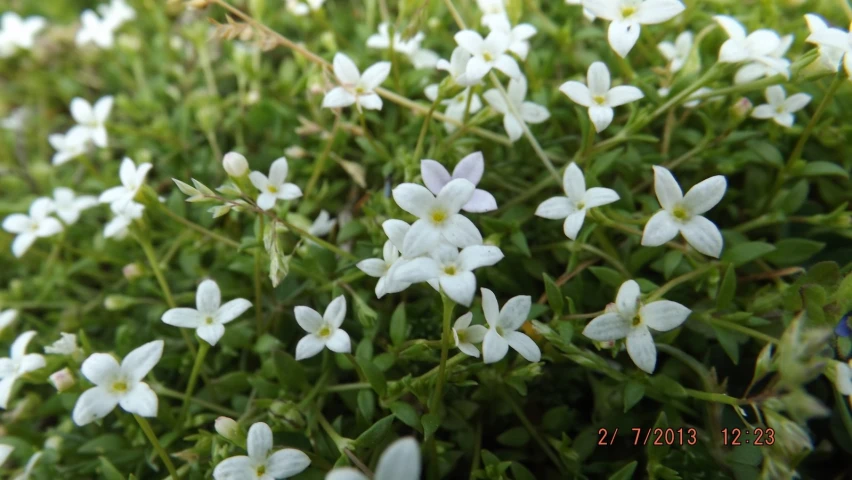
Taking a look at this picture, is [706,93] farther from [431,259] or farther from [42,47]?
[42,47]

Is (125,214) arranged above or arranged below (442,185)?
below

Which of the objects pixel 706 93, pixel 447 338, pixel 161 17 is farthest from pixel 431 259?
pixel 161 17

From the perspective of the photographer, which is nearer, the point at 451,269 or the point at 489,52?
the point at 451,269

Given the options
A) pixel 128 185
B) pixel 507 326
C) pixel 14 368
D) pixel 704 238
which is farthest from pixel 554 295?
pixel 14 368

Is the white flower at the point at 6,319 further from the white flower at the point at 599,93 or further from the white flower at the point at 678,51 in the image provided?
the white flower at the point at 678,51

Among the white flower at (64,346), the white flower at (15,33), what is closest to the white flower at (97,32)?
the white flower at (15,33)

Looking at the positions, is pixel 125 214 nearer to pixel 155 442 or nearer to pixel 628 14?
pixel 155 442

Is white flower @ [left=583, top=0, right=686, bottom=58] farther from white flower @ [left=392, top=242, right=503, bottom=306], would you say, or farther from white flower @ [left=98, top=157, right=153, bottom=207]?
white flower @ [left=98, top=157, right=153, bottom=207]
